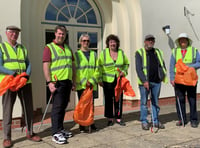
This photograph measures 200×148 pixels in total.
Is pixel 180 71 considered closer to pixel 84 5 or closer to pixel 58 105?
pixel 58 105

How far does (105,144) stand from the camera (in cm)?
427

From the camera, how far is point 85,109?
4.80 meters

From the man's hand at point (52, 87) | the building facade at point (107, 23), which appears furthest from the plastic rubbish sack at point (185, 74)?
the man's hand at point (52, 87)

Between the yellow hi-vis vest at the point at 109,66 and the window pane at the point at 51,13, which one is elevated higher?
the window pane at the point at 51,13

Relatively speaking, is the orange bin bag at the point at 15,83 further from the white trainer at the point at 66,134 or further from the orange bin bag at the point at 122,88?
the orange bin bag at the point at 122,88

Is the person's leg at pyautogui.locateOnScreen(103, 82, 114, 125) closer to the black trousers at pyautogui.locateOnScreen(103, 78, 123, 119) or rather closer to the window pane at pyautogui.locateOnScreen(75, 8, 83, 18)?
the black trousers at pyautogui.locateOnScreen(103, 78, 123, 119)

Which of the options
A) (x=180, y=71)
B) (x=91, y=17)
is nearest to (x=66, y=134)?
(x=180, y=71)

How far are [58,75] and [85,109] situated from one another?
93cm

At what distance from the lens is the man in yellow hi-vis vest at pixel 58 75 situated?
4.28 m

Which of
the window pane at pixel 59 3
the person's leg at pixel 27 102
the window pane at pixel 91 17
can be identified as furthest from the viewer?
the window pane at pixel 91 17

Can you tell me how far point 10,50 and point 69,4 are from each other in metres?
3.47

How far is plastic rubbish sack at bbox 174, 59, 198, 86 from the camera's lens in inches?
202

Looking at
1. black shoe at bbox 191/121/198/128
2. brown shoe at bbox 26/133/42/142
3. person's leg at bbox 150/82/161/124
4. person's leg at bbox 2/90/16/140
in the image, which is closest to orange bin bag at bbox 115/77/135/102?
person's leg at bbox 150/82/161/124

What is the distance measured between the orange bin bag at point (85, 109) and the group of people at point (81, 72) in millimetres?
139
